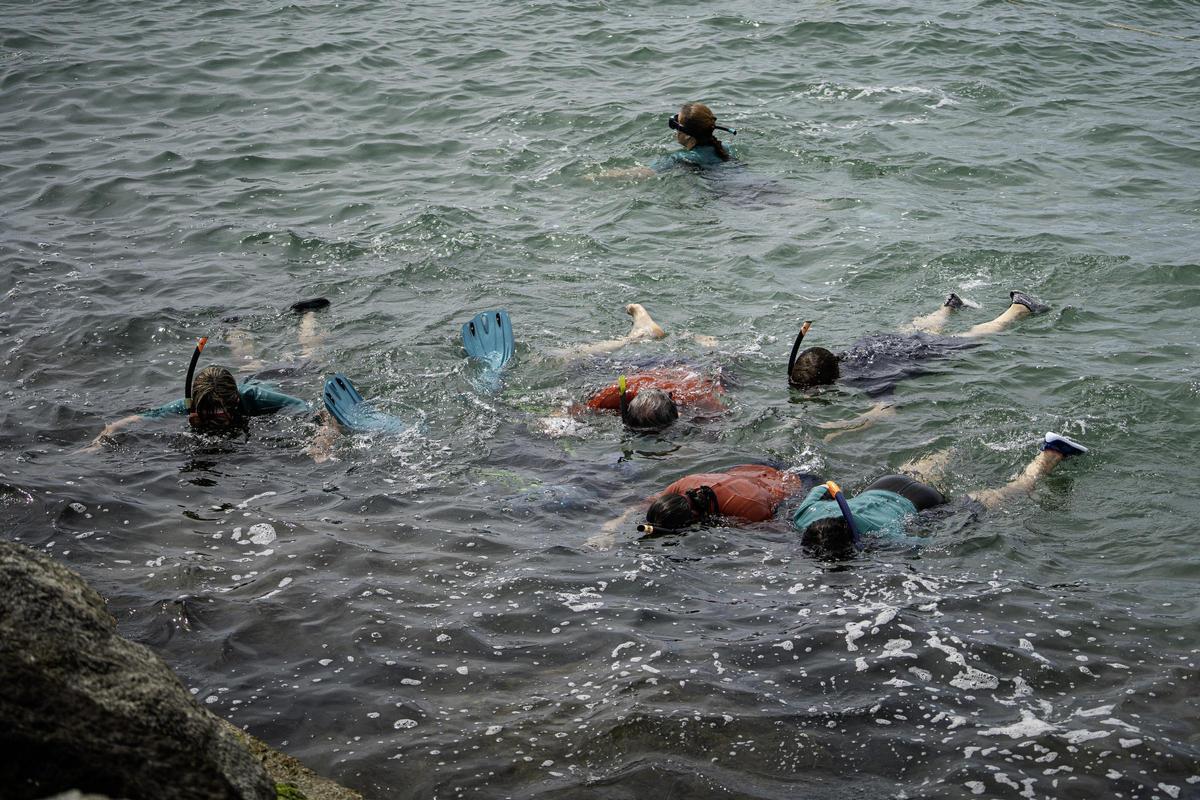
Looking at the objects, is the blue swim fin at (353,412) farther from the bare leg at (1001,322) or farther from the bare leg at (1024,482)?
the bare leg at (1001,322)

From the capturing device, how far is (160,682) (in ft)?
8.93

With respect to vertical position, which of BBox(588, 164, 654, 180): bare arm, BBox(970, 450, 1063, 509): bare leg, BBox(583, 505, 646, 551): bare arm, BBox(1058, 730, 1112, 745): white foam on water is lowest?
BBox(970, 450, 1063, 509): bare leg

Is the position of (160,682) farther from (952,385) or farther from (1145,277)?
(1145,277)

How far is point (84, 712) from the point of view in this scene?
97.0 inches

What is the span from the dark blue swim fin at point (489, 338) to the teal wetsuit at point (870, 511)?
2898 mm

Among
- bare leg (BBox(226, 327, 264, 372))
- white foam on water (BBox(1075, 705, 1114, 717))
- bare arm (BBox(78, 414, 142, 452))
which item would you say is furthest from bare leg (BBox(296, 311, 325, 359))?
white foam on water (BBox(1075, 705, 1114, 717))

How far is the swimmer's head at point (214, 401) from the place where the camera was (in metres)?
6.84

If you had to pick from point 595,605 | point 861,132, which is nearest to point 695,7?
point 861,132

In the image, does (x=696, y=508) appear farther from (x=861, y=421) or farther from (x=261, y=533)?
(x=261, y=533)

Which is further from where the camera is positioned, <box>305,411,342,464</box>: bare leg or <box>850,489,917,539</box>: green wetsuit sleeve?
<box>305,411,342,464</box>: bare leg

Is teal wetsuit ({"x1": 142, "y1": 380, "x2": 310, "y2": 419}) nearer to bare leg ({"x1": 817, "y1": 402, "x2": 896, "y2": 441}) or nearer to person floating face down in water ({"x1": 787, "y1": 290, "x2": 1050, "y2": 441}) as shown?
person floating face down in water ({"x1": 787, "y1": 290, "x2": 1050, "y2": 441})

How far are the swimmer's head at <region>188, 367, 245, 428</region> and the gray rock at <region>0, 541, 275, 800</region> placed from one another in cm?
421

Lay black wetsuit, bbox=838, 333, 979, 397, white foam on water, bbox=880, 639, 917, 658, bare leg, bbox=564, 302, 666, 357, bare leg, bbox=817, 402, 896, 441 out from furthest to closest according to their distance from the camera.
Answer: bare leg, bbox=564, 302, 666, 357 < black wetsuit, bbox=838, 333, 979, 397 < bare leg, bbox=817, 402, 896, 441 < white foam on water, bbox=880, 639, 917, 658

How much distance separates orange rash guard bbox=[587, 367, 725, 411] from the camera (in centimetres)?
724
